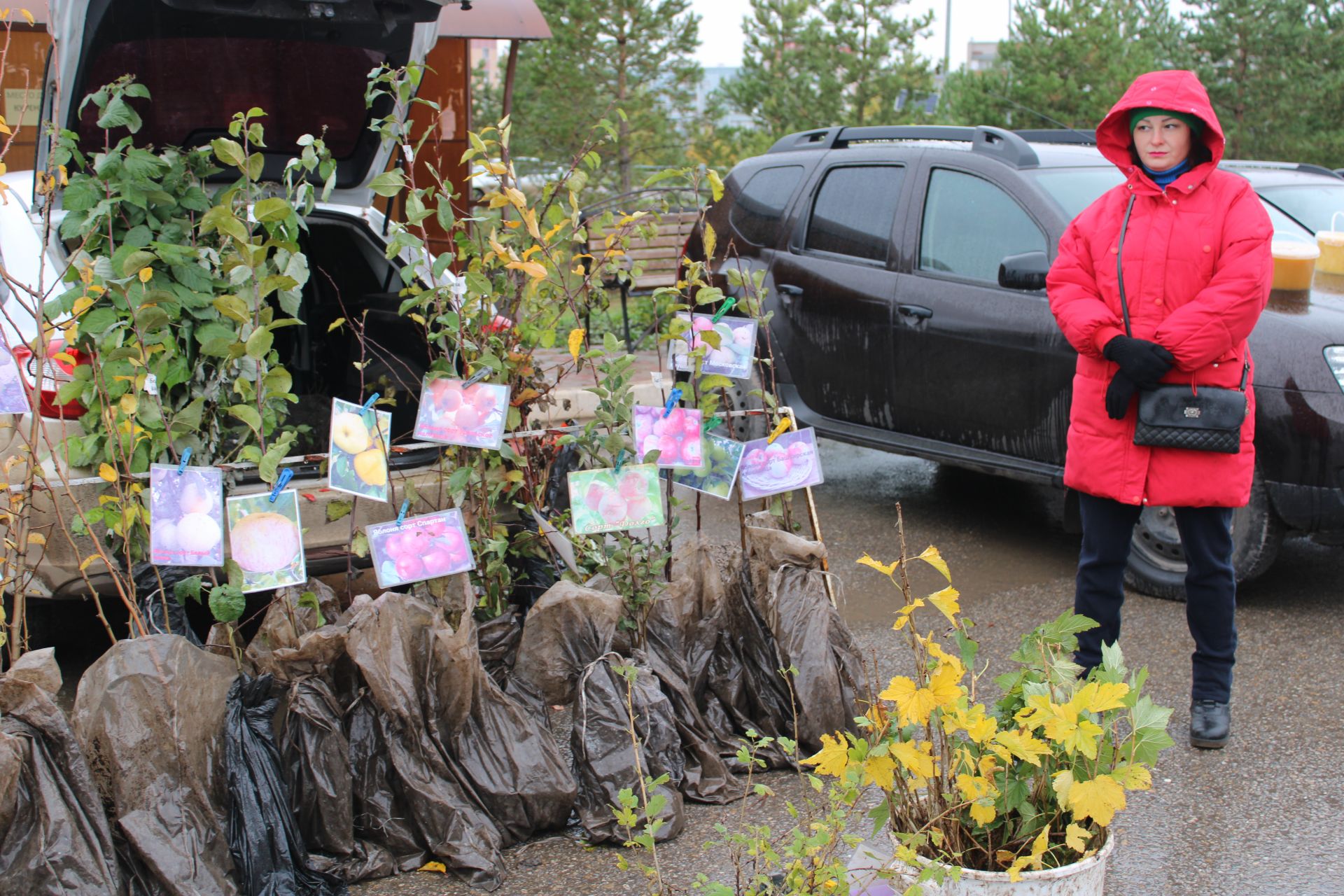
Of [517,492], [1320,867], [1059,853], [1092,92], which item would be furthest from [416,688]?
[1092,92]

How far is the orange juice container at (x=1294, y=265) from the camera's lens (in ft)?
15.1

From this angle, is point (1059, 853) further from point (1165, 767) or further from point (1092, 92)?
point (1092, 92)

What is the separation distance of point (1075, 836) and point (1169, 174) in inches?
78.0

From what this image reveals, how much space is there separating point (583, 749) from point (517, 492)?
0.90m

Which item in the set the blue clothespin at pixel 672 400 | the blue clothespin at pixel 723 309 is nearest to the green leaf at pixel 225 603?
the blue clothespin at pixel 672 400

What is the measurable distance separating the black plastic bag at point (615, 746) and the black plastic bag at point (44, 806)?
3.50 feet

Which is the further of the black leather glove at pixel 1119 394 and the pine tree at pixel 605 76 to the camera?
the pine tree at pixel 605 76

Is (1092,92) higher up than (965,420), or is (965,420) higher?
(1092,92)

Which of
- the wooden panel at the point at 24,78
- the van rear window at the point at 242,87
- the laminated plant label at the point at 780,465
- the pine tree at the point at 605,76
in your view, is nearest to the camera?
the laminated plant label at the point at 780,465

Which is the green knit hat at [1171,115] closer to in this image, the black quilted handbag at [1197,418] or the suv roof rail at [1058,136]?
the black quilted handbag at [1197,418]

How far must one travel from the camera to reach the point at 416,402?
15.2ft

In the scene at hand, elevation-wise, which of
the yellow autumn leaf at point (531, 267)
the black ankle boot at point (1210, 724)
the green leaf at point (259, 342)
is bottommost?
the black ankle boot at point (1210, 724)

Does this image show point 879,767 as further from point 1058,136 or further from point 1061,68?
point 1061,68

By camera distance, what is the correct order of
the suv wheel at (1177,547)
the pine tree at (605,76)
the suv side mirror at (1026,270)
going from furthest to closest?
1. the pine tree at (605,76)
2. the suv side mirror at (1026,270)
3. the suv wheel at (1177,547)
